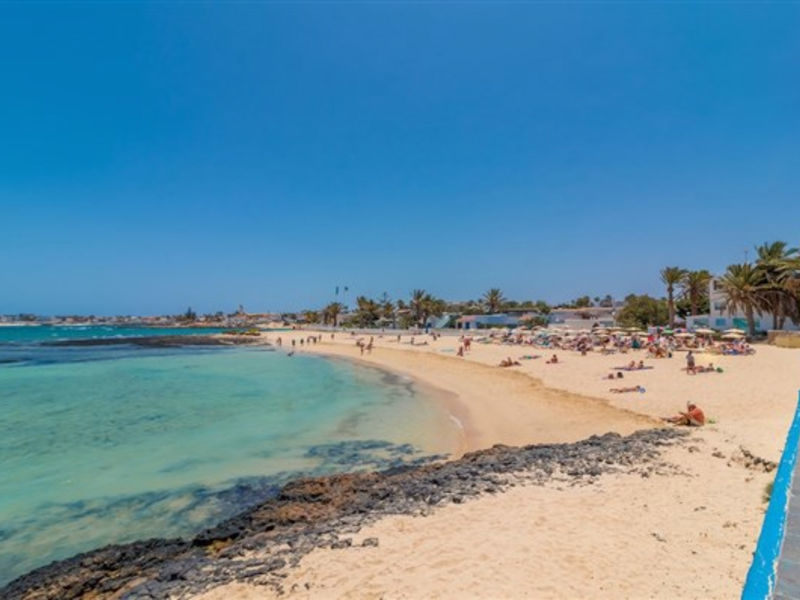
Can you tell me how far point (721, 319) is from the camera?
4184 cm

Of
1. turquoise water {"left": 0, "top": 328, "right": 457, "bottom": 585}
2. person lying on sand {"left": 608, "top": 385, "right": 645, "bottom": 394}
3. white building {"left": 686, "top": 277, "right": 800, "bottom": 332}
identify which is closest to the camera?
turquoise water {"left": 0, "top": 328, "right": 457, "bottom": 585}

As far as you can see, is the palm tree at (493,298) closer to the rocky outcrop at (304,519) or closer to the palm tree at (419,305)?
the palm tree at (419,305)

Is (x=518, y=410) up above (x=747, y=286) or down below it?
below

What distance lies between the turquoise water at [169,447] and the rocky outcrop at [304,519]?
0.94m

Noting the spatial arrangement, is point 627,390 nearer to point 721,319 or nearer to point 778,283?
point 778,283

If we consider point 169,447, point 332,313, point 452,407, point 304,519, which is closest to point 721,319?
point 452,407

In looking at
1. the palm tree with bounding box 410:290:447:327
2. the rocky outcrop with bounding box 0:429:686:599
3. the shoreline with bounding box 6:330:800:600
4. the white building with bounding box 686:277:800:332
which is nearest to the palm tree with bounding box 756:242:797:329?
the white building with bounding box 686:277:800:332

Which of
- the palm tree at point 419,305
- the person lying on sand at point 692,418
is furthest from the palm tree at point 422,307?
the person lying on sand at point 692,418

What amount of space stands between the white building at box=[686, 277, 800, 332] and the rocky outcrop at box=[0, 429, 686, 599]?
123 ft

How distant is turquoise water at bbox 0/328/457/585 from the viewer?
7918 millimetres

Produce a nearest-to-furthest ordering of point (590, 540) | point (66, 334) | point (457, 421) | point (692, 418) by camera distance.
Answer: point (590, 540) → point (692, 418) → point (457, 421) → point (66, 334)

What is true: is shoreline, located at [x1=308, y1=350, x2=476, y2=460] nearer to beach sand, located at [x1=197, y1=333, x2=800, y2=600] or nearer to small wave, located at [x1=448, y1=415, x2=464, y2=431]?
small wave, located at [x1=448, y1=415, x2=464, y2=431]

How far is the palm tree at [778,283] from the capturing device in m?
30.0

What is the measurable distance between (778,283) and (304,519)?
1437 inches
